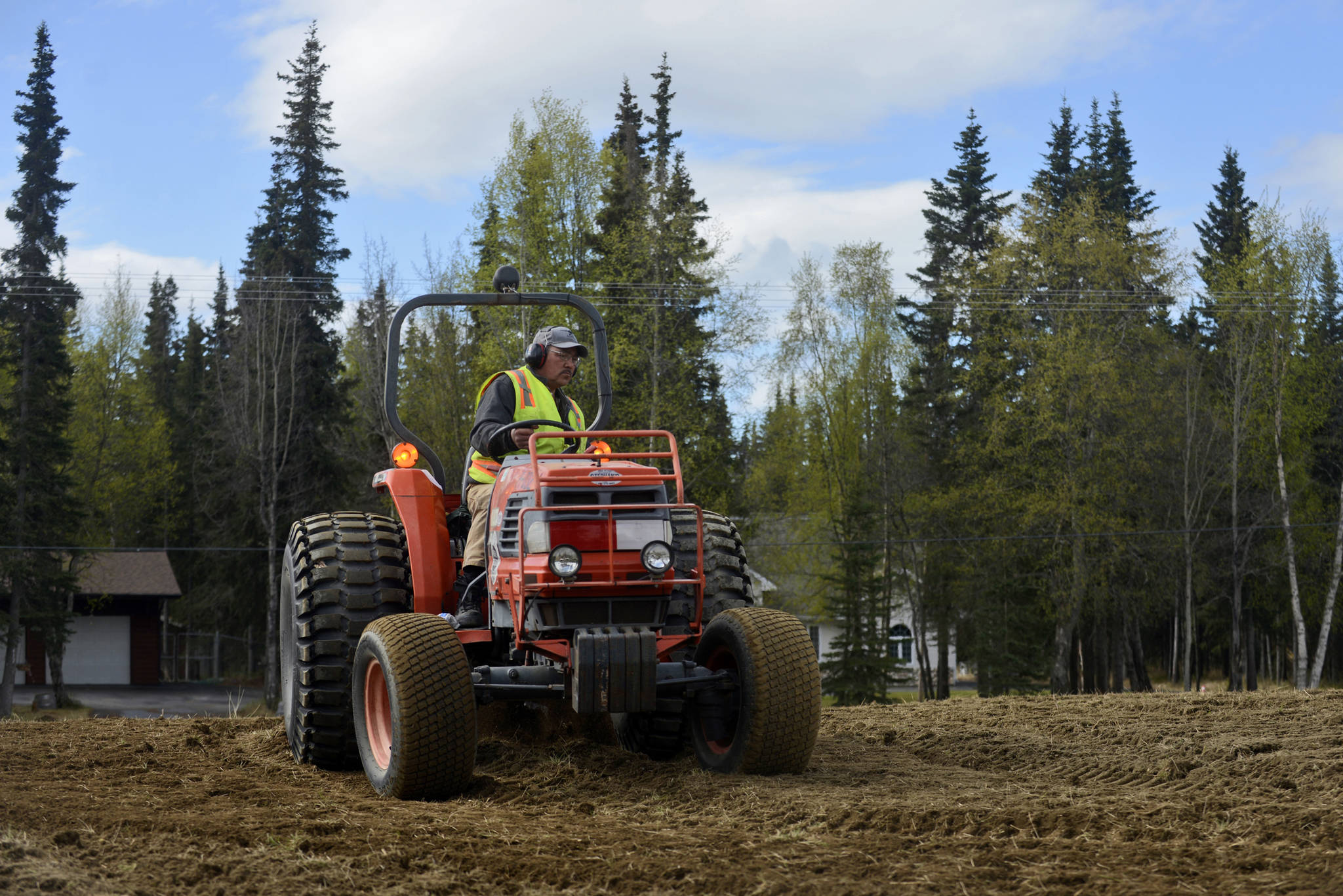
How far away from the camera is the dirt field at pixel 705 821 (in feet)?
13.8

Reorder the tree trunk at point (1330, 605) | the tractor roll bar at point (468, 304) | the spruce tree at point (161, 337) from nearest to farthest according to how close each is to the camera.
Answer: the tractor roll bar at point (468, 304) → the tree trunk at point (1330, 605) → the spruce tree at point (161, 337)

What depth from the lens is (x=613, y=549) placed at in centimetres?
612

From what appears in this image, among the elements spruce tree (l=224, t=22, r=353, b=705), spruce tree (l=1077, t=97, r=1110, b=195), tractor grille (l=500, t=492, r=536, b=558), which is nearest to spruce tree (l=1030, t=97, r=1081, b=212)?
spruce tree (l=1077, t=97, r=1110, b=195)

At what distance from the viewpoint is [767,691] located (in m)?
6.20

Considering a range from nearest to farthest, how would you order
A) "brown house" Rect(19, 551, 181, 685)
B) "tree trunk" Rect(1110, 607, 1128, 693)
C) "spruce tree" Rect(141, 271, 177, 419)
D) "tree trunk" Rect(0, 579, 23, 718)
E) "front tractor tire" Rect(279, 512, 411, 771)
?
"front tractor tire" Rect(279, 512, 411, 771)
"tree trunk" Rect(0, 579, 23, 718)
"tree trunk" Rect(1110, 607, 1128, 693)
"brown house" Rect(19, 551, 181, 685)
"spruce tree" Rect(141, 271, 177, 419)

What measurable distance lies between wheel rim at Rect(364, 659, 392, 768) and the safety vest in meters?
1.23

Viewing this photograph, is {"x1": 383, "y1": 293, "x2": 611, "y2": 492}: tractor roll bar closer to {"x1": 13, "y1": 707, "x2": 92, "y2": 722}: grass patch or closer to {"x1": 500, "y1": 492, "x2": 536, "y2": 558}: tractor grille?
{"x1": 500, "y1": 492, "x2": 536, "y2": 558}: tractor grille

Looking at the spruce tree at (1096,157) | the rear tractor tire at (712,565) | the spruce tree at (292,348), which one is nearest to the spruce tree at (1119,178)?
the spruce tree at (1096,157)

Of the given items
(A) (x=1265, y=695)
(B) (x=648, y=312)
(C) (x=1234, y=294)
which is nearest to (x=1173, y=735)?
(A) (x=1265, y=695)

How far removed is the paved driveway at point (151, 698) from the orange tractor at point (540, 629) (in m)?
26.3

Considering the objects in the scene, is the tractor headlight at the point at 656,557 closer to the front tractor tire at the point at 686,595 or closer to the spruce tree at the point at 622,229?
the front tractor tire at the point at 686,595

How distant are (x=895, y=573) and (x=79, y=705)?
22.8 meters

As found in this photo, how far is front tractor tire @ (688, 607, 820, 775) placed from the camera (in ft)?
20.4

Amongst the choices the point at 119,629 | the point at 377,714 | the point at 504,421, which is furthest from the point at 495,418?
the point at 119,629
